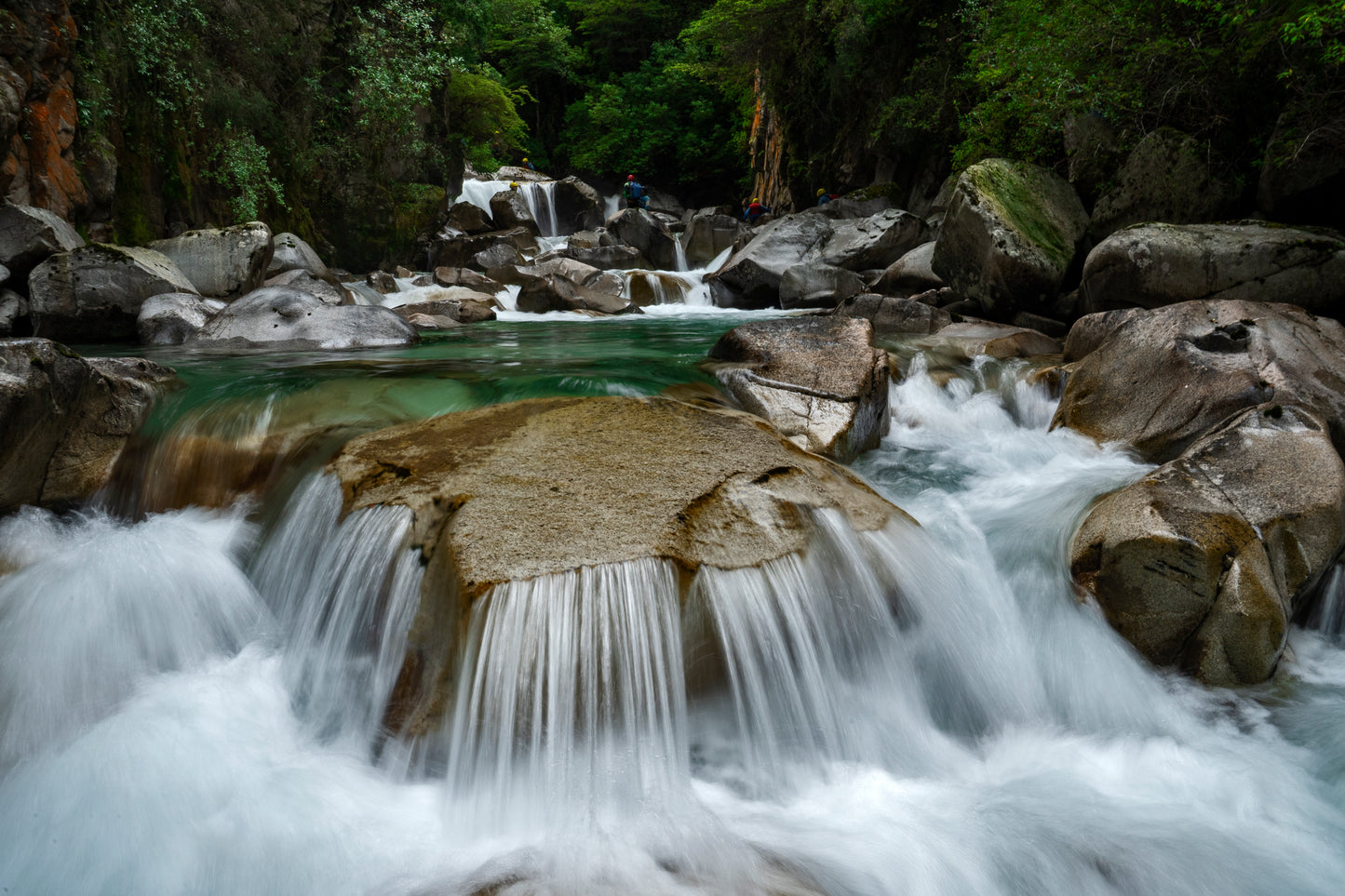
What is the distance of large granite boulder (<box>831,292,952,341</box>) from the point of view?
8281 mm

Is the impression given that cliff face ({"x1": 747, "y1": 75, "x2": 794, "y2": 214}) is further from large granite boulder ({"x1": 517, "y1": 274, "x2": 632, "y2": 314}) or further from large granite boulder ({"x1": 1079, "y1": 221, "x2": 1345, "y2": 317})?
large granite boulder ({"x1": 1079, "y1": 221, "x2": 1345, "y2": 317})

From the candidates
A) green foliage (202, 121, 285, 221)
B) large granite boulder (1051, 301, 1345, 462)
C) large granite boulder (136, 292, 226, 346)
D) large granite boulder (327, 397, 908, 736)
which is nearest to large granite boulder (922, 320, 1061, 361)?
large granite boulder (1051, 301, 1345, 462)

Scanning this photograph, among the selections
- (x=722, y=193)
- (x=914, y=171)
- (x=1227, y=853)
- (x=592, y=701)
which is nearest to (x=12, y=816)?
(x=592, y=701)

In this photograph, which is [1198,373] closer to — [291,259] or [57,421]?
[57,421]

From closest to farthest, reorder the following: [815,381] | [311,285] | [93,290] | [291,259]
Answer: [815,381]
[93,290]
[311,285]
[291,259]

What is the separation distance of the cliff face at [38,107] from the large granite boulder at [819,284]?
1033 centimetres

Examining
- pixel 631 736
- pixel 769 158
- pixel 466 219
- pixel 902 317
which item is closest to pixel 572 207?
pixel 466 219

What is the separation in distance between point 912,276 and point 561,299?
6128mm

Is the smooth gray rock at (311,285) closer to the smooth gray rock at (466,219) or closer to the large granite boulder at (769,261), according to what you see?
the large granite boulder at (769,261)

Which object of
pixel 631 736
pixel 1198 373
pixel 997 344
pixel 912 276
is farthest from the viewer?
pixel 912 276

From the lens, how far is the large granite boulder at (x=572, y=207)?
2411 cm

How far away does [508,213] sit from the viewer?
70.1ft

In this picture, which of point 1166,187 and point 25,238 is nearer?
point 25,238

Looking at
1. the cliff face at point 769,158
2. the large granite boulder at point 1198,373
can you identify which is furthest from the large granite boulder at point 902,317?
the cliff face at point 769,158
